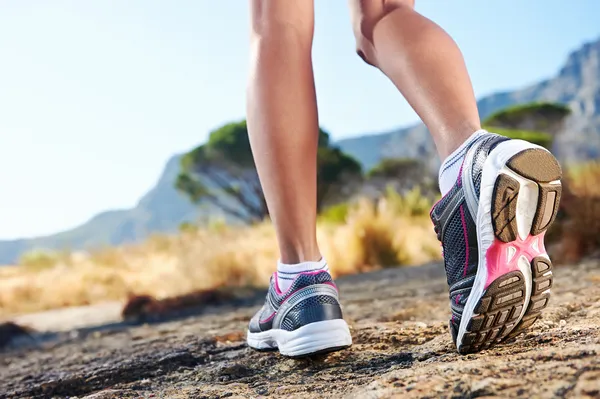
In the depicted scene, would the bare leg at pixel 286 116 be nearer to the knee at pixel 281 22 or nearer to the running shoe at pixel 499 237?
the knee at pixel 281 22

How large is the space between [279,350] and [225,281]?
3.72 meters

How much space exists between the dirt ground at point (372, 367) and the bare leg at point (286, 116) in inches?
8.9

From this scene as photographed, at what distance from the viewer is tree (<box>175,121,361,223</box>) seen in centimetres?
1773

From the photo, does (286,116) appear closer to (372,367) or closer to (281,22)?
(281,22)

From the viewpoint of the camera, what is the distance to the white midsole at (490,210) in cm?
74

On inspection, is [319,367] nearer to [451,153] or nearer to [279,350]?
[279,350]

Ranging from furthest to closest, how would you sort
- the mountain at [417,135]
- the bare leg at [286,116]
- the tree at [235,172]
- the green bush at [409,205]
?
the mountain at [417,135] → the tree at [235,172] → the green bush at [409,205] → the bare leg at [286,116]

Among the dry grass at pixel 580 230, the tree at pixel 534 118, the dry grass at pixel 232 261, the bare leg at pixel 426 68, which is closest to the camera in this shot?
the bare leg at pixel 426 68

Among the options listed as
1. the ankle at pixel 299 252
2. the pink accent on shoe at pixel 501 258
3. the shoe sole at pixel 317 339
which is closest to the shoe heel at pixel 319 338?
the shoe sole at pixel 317 339

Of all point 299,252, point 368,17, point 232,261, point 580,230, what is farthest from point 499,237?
point 232,261

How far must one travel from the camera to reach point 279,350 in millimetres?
1057

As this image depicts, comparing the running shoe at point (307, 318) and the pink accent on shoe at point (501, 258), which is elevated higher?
the pink accent on shoe at point (501, 258)

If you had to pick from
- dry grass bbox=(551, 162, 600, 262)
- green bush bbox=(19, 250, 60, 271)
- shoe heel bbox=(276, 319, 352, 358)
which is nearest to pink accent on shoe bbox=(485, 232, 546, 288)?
shoe heel bbox=(276, 319, 352, 358)

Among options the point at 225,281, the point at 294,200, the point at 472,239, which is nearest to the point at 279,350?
the point at 294,200
